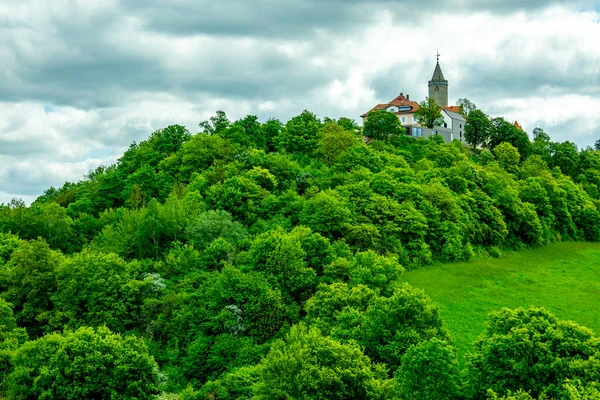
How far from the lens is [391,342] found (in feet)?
129

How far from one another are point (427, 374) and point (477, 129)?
9815 cm

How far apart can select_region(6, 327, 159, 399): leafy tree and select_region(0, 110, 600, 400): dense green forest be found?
0.11 m

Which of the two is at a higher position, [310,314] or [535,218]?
[535,218]

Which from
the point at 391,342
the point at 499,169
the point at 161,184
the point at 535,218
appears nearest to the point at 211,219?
the point at 161,184

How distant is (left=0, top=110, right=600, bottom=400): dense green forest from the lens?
35.4 m

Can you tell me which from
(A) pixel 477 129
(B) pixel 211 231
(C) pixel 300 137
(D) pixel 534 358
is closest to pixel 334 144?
(C) pixel 300 137

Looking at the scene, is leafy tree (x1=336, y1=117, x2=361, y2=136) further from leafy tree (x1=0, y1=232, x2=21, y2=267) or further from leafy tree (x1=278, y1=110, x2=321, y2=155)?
leafy tree (x1=0, y1=232, x2=21, y2=267)

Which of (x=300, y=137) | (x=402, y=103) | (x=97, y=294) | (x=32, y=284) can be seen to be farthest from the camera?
(x=402, y=103)

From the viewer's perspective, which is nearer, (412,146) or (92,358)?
(92,358)

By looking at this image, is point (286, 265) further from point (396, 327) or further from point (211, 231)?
point (396, 327)

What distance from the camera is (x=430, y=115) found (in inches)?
4840

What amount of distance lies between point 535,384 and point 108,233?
1965 inches

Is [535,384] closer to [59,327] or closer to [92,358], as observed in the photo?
[92,358]

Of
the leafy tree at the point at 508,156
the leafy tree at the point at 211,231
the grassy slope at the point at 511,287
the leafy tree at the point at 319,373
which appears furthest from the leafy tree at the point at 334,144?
the leafy tree at the point at 319,373
